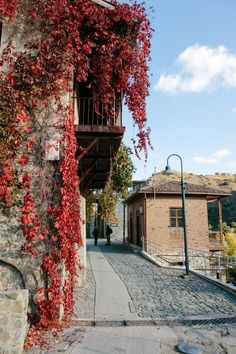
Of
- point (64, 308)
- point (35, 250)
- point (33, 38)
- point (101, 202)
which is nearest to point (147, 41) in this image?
point (33, 38)

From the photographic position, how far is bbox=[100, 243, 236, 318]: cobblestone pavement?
7.29 metres

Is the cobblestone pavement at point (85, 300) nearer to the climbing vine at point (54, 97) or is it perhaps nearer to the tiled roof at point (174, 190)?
the climbing vine at point (54, 97)

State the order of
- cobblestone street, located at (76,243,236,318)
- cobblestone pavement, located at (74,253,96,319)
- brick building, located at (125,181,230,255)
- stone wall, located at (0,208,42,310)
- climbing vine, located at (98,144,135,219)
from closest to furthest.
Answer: stone wall, located at (0,208,42,310)
cobblestone pavement, located at (74,253,96,319)
cobblestone street, located at (76,243,236,318)
climbing vine, located at (98,144,135,219)
brick building, located at (125,181,230,255)

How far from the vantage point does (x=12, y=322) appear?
4.87 metres

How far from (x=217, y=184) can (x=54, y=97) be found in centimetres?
8447

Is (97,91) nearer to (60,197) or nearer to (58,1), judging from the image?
(58,1)

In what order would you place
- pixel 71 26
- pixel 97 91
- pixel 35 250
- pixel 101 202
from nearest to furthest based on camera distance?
1. pixel 35 250
2. pixel 71 26
3. pixel 97 91
4. pixel 101 202

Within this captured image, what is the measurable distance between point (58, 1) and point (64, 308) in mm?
7065

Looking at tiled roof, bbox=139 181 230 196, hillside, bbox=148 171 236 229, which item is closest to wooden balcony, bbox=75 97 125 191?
tiled roof, bbox=139 181 230 196

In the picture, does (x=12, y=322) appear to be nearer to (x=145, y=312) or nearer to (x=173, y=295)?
(x=145, y=312)

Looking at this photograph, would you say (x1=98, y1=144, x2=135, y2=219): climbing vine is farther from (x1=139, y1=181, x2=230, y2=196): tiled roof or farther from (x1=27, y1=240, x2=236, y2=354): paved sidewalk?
(x1=27, y1=240, x2=236, y2=354): paved sidewalk

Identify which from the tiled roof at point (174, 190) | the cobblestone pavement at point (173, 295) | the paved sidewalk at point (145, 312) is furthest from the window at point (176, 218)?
the paved sidewalk at point (145, 312)

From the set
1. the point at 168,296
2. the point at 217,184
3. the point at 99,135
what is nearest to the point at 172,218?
the point at 168,296

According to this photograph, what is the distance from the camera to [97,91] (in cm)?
787
